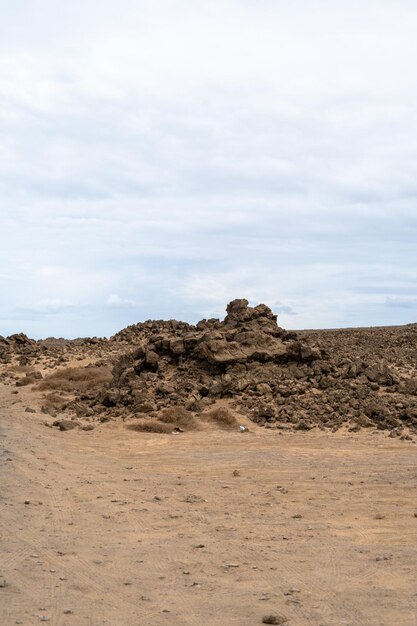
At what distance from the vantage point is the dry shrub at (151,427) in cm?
1380

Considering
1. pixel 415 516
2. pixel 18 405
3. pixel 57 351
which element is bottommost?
pixel 415 516

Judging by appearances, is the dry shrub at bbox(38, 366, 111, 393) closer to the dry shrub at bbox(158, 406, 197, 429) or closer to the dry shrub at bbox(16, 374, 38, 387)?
the dry shrub at bbox(16, 374, 38, 387)

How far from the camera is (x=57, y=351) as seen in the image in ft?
82.4

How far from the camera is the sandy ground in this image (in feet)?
17.3

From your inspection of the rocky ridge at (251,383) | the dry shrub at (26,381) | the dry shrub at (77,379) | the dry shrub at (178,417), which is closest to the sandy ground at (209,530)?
the dry shrub at (178,417)

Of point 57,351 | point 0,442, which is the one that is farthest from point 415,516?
point 57,351

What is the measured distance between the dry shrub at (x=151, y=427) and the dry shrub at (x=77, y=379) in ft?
13.5

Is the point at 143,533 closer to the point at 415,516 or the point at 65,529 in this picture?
the point at 65,529

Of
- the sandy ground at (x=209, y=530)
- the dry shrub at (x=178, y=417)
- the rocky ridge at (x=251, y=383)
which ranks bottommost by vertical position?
the sandy ground at (x=209, y=530)

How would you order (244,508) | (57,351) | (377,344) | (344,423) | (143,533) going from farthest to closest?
(377,344) < (57,351) < (344,423) < (244,508) < (143,533)

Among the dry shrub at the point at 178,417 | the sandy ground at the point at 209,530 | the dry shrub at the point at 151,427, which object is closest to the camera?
the sandy ground at the point at 209,530

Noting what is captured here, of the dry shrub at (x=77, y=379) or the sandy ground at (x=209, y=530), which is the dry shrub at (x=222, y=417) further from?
the dry shrub at (x=77, y=379)

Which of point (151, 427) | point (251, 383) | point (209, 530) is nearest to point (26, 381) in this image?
point (151, 427)

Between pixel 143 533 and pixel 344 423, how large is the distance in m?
7.08
